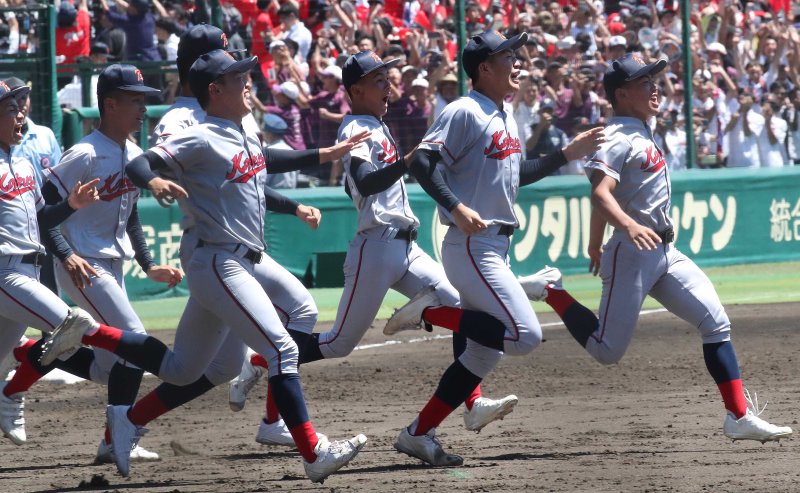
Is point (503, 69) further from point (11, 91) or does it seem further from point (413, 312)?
point (11, 91)

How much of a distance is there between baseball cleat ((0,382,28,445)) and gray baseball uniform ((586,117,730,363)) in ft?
9.99

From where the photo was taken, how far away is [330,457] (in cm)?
561

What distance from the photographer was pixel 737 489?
5453 millimetres

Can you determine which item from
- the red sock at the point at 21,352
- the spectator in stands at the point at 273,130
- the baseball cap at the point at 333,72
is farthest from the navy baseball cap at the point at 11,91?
the baseball cap at the point at 333,72

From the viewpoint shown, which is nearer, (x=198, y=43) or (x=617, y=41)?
(x=198, y=43)

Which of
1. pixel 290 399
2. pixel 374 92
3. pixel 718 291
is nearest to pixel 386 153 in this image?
pixel 374 92

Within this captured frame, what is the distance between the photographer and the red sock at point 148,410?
645 centimetres

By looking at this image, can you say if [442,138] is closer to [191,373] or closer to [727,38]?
[191,373]

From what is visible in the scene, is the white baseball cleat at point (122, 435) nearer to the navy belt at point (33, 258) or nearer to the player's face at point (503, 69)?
the navy belt at point (33, 258)

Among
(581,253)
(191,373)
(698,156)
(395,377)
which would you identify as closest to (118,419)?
(191,373)

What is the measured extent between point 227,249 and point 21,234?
1.38 m

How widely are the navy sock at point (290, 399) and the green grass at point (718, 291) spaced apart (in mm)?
7048

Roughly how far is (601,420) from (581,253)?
887 cm

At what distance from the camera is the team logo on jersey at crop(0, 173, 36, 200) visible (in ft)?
21.8
